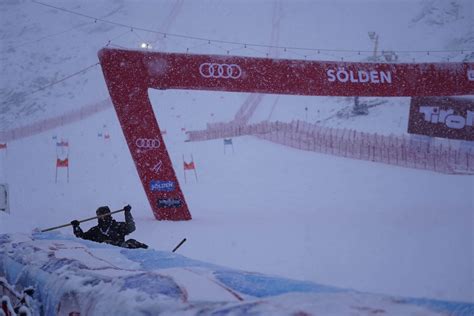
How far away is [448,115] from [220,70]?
415 inches

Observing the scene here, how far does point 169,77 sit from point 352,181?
7.40m

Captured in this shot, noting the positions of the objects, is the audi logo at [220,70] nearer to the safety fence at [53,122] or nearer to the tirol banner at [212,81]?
the tirol banner at [212,81]

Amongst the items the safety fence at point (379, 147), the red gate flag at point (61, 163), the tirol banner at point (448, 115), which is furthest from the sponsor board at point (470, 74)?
the red gate flag at point (61, 163)

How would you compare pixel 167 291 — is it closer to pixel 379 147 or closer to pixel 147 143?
pixel 147 143

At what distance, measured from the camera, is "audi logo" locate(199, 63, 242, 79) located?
7398mm

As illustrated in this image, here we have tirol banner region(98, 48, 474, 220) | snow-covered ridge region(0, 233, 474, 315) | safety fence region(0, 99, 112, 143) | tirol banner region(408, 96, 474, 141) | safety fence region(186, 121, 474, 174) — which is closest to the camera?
snow-covered ridge region(0, 233, 474, 315)

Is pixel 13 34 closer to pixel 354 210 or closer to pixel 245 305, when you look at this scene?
pixel 354 210

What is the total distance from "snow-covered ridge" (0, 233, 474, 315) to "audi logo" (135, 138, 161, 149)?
4.63m

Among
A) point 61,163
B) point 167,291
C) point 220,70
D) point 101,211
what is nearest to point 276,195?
point 220,70

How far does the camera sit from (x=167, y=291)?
6.40 feet

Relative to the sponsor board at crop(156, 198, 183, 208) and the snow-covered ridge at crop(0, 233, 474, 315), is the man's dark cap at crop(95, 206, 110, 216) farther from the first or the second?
the sponsor board at crop(156, 198, 183, 208)

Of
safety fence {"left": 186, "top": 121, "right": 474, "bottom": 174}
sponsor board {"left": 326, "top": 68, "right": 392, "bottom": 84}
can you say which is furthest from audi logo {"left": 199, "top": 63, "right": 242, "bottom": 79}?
safety fence {"left": 186, "top": 121, "right": 474, "bottom": 174}

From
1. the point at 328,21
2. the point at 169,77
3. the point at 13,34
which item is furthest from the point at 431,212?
the point at 13,34

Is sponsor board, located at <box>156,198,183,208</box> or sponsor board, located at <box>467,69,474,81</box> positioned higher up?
sponsor board, located at <box>467,69,474,81</box>
